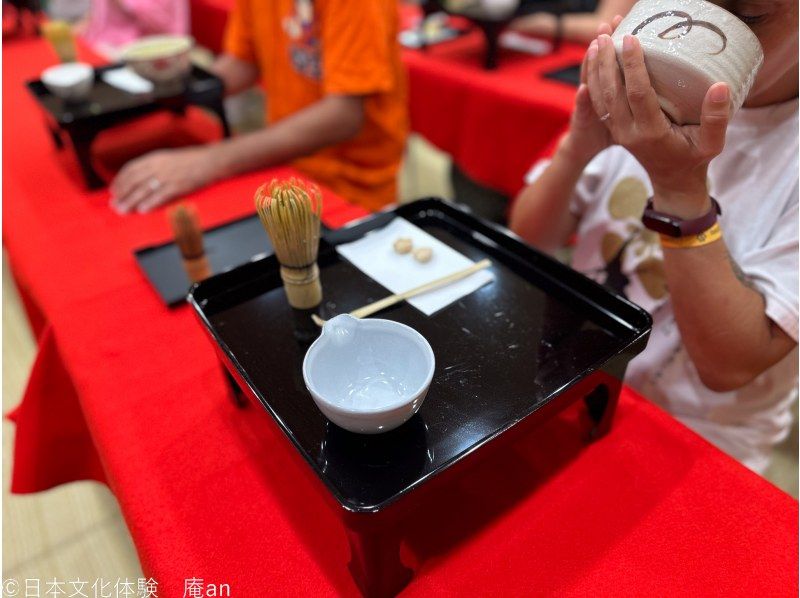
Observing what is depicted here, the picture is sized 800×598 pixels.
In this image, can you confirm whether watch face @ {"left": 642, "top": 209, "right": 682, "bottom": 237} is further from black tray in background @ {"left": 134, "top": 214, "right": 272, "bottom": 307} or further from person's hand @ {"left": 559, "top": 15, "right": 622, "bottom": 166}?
black tray in background @ {"left": 134, "top": 214, "right": 272, "bottom": 307}

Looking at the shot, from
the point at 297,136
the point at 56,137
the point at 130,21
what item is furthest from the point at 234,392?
the point at 130,21

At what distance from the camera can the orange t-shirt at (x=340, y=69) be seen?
1.26m

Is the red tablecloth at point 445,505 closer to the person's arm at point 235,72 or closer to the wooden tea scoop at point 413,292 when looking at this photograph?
the wooden tea scoop at point 413,292

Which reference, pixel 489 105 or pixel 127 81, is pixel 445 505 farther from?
pixel 489 105

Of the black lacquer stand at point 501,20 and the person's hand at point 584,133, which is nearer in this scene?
the person's hand at point 584,133

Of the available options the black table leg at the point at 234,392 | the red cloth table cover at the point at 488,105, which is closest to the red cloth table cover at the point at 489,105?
the red cloth table cover at the point at 488,105

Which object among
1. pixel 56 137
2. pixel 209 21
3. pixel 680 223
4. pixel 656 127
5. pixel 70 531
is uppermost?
pixel 656 127

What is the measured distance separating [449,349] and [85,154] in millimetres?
1053

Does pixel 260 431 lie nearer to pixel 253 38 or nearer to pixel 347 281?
pixel 347 281

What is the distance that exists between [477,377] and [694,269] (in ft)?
1.04

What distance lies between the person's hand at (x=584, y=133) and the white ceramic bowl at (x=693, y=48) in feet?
0.58

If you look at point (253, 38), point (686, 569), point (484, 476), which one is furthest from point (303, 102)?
point (686, 569)

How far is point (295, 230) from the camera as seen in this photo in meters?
0.65

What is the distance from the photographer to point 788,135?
740 millimetres
